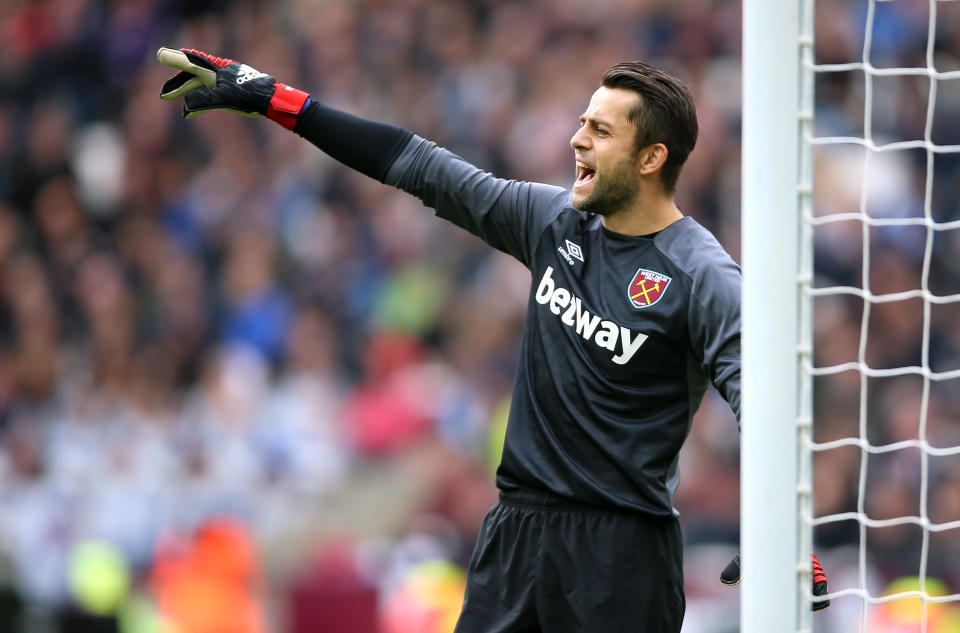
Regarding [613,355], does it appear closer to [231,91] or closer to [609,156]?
[609,156]

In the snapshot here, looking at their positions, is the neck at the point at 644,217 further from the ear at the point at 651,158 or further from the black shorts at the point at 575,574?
the black shorts at the point at 575,574

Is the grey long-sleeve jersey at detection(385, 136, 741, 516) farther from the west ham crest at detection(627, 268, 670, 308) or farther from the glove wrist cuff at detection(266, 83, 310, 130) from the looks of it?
the glove wrist cuff at detection(266, 83, 310, 130)

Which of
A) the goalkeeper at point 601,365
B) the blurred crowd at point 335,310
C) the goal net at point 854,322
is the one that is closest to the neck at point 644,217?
the goalkeeper at point 601,365

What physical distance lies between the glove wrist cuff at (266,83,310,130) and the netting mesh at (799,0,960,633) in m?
2.49

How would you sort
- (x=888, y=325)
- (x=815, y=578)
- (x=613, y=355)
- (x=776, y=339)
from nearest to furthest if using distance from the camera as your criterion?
(x=776, y=339)
(x=815, y=578)
(x=613, y=355)
(x=888, y=325)

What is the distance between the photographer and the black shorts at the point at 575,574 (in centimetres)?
352

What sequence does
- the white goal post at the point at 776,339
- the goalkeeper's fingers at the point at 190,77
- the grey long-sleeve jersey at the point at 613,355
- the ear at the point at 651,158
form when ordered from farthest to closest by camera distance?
1. the goalkeeper's fingers at the point at 190,77
2. the ear at the point at 651,158
3. the grey long-sleeve jersey at the point at 613,355
4. the white goal post at the point at 776,339

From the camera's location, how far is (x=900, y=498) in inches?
265

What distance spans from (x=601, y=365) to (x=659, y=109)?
2.17ft

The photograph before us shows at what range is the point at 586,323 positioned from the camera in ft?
11.7

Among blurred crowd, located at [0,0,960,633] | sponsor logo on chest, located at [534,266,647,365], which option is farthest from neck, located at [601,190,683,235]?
blurred crowd, located at [0,0,960,633]

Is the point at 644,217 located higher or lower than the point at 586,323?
higher

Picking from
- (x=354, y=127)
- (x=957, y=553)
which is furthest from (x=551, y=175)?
(x=354, y=127)

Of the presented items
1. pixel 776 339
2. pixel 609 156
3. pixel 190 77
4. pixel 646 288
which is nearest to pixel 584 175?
pixel 609 156
